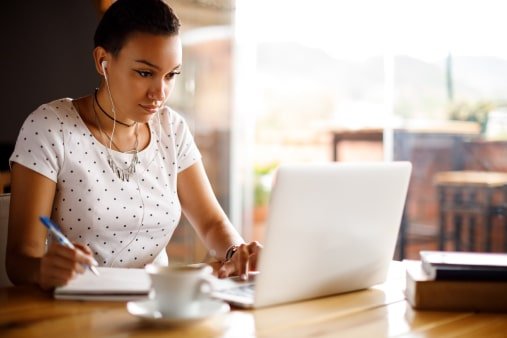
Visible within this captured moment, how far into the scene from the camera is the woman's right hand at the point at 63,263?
1.21m

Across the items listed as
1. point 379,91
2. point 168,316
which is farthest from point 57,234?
point 379,91

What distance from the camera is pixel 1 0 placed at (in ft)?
8.58

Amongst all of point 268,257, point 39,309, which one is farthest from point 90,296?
point 268,257

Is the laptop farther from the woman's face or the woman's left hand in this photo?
the woman's face

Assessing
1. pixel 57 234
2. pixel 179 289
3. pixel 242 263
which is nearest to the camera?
pixel 179 289

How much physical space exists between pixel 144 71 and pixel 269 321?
0.75 metres

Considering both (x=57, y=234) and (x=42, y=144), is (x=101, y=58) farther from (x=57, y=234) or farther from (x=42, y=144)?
(x=57, y=234)

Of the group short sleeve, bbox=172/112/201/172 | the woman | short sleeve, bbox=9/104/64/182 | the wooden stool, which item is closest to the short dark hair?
the woman

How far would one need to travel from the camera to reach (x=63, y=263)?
121 centimetres

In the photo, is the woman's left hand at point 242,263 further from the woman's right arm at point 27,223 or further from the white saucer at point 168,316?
the woman's right arm at point 27,223

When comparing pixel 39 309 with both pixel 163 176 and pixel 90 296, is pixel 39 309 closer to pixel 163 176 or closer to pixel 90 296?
pixel 90 296

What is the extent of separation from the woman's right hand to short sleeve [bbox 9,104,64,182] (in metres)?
0.39

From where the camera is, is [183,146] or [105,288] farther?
[183,146]

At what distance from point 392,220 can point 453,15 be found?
3095 millimetres
